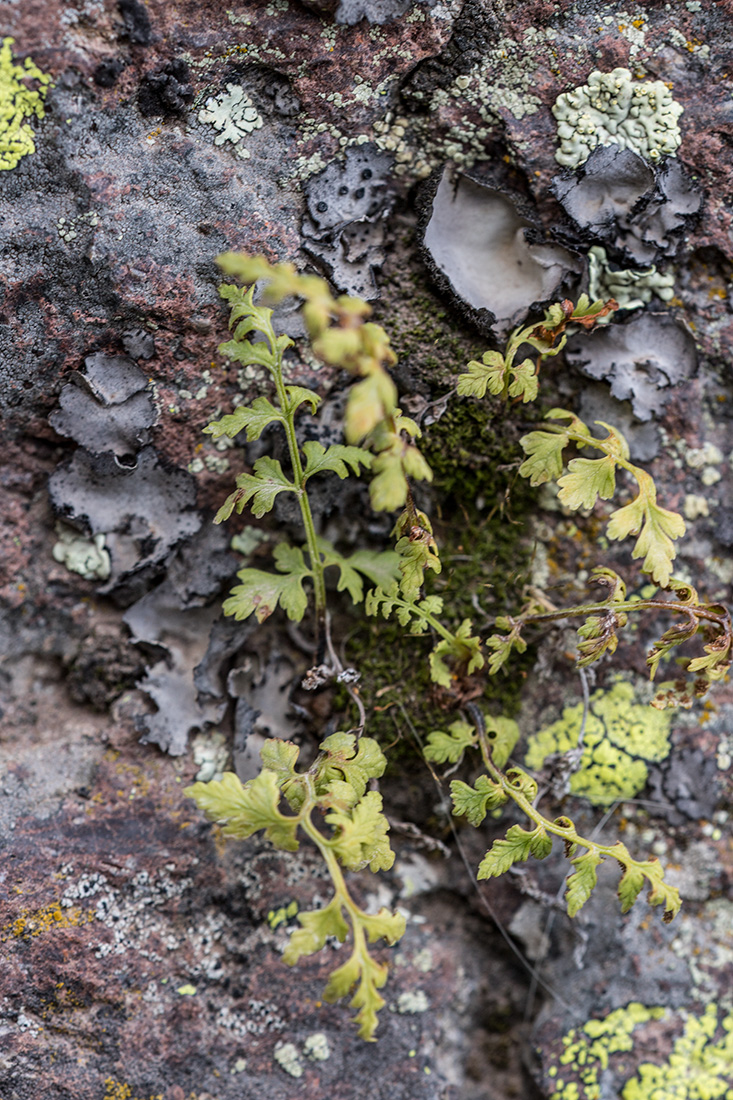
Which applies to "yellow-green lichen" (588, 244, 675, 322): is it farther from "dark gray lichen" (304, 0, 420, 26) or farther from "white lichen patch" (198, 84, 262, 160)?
"white lichen patch" (198, 84, 262, 160)

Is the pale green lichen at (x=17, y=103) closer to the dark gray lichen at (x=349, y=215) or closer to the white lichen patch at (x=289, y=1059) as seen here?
the dark gray lichen at (x=349, y=215)

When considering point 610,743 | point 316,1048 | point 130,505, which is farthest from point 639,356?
point 316,1048

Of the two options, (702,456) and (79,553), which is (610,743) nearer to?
(702,456)

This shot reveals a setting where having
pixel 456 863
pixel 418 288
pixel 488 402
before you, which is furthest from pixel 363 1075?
pixel 418 288

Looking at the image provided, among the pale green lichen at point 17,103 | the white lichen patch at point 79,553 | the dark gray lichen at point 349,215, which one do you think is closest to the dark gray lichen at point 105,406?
the white lichen patch at point 79,553

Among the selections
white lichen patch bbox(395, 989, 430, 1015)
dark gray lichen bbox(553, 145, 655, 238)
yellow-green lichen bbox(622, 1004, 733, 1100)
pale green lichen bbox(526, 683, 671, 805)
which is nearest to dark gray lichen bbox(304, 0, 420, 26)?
dark gray lichen bbox(553, 145, 655, 238)

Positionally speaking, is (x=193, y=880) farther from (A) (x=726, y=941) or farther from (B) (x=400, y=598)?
(A) (x=726, y=941)
